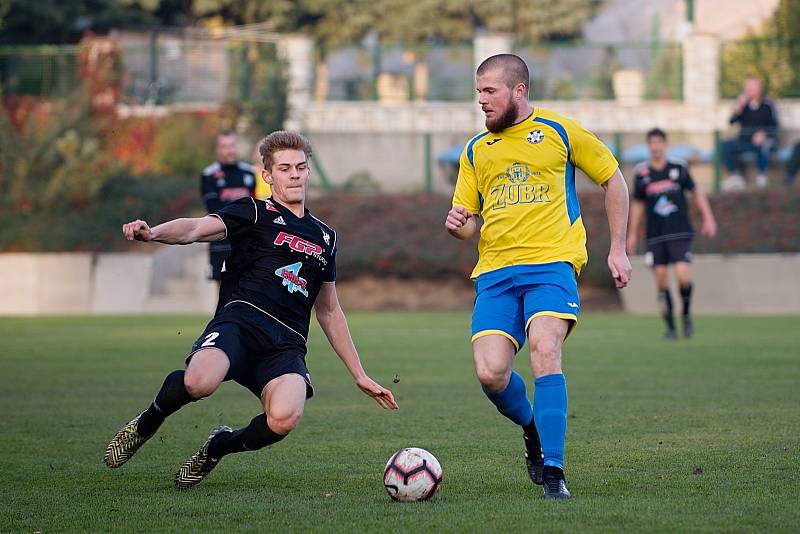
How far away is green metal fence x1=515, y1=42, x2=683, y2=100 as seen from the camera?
114 ft

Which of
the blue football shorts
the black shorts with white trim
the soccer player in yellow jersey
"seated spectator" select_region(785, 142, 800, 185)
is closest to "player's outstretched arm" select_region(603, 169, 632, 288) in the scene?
the soccer player in yellow jersey

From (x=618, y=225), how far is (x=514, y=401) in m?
1.03

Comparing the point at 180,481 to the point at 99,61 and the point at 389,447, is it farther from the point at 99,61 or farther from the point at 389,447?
the point at 99,61

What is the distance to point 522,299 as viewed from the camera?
261 inches

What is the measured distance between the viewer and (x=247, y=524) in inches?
219

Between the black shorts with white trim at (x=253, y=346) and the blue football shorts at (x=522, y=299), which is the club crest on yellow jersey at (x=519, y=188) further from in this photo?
the black shorts with white trim at (x=253, y=346)

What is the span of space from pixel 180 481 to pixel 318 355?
8.41 meters

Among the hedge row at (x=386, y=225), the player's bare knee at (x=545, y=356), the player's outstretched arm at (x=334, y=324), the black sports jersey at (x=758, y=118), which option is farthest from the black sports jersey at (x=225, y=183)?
the black sports jersey at (x=758, y=118)

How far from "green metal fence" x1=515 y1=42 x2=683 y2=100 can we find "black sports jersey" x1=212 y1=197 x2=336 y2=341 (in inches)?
1136

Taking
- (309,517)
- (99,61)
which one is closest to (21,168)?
(99,61)

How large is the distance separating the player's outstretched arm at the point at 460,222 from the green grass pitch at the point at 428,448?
1.26 m

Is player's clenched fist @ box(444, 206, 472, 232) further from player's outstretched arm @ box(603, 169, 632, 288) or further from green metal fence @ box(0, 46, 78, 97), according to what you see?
green metal fence @ box(0, 46, 78, 97)

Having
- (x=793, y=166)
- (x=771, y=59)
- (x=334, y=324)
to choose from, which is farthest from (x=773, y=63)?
(x=334, y=324)

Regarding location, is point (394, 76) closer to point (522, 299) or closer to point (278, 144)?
point (278, 144)
